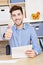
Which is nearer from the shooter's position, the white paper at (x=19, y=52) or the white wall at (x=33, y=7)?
the white paper at (x=19, y=52)

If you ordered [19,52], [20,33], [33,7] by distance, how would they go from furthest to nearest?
1. [33,7]
2. [20,33]
3. [19,52]

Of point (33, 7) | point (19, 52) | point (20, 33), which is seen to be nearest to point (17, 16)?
point (20, 33)

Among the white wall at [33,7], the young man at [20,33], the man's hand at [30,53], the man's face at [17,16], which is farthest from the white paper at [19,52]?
the white wall at [33,7]

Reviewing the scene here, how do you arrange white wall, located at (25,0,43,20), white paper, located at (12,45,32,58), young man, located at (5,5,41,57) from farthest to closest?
white wall, located at (25,0,43,20) → young man, located at (5,5,41,57) → white paper, located at (12,45,32,58)

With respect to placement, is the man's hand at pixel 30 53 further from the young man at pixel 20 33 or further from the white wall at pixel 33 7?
the white wall at pixel 33 7

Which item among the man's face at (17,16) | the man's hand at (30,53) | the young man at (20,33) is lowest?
the man's hand at (30,53)

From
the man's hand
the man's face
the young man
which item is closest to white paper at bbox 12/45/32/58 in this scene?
the man's hand

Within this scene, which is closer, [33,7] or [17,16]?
[17,16]

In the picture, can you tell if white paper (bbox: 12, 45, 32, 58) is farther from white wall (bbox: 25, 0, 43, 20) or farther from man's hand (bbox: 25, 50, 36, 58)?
white wall (bbox: 25, 0, 43, 20)

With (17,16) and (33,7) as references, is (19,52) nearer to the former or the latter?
(17,16)

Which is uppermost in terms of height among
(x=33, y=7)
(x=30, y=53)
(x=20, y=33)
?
(x=33, y=7)

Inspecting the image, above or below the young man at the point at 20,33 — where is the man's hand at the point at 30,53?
below

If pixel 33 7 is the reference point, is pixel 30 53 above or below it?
below

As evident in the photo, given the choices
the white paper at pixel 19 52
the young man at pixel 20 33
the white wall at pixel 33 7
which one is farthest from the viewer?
the white wall at pixel 33 7
